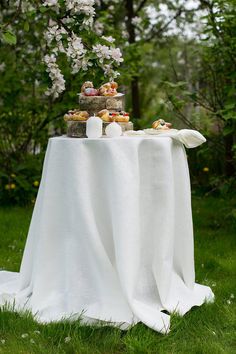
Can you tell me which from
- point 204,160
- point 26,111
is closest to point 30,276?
point 26,111

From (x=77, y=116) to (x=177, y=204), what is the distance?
0.75 meters

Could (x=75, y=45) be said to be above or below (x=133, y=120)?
above

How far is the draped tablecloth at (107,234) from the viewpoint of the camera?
3.07 metres

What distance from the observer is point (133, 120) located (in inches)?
259

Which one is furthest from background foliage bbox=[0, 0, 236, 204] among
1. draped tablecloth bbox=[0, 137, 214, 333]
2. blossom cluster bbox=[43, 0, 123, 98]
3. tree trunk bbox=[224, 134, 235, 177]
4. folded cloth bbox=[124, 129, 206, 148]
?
draped tablecloth bbox=[0, 137, 214, 333]

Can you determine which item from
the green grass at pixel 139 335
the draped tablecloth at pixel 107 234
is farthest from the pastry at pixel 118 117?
the green grass at pixel 139 335

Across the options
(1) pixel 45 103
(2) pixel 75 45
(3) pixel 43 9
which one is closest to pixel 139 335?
(2) pixel 75 45

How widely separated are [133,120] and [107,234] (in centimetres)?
353

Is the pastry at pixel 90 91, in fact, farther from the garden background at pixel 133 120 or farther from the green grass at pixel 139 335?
the green grass at pixel 139 335

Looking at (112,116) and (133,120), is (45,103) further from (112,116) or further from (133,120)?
(112,116)

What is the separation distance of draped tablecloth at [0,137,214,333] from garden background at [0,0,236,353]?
142 millimetres

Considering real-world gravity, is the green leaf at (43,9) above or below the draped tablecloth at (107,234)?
above

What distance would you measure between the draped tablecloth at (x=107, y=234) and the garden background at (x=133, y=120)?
0.14 m

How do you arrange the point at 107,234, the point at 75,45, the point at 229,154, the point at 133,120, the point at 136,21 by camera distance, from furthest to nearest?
1. the point at 136,21
2. the point at 133,120
3. the point at 229,154
4. the point at 75,45
5. the point at 107,234
